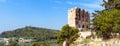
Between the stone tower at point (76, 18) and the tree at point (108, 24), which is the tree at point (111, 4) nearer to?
the tree at point (108, 24)

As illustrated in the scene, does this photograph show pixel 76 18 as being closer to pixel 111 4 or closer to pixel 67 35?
pixel 67 35

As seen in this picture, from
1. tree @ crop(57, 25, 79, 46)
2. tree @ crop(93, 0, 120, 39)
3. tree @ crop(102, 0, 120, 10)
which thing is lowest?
tree @ crop(57, 25, 79, 46)

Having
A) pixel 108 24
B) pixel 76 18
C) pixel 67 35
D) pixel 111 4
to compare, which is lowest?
pixel 67 35

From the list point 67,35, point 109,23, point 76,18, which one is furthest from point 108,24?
point 76,18

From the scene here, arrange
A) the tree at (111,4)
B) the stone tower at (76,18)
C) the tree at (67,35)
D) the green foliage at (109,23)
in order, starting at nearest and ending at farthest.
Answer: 1. the green foliage at (109,23)
2. the tree at (111,4)
3. the tree at (67,35)
4. the stone tower at (76,18)

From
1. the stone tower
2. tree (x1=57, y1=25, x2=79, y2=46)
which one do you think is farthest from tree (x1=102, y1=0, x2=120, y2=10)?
the stone tower

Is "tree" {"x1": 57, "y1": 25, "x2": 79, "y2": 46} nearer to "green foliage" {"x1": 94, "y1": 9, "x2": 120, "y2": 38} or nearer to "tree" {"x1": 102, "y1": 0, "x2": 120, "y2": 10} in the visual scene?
"tree" {"x1": 102, "y1": 0, "x2": 120, "y2": 10}

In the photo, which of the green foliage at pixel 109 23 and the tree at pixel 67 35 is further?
the tree at pixel 67 35

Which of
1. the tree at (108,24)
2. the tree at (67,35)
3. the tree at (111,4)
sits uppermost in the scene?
the tree at (111,4)

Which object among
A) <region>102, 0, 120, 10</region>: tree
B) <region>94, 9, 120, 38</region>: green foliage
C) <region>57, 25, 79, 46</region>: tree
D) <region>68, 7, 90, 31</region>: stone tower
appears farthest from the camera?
<region>68, 7, 90, 31</region>: stone tower

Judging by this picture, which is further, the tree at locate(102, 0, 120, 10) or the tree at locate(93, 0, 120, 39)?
the tree at locate(102, 0, 120, 10)

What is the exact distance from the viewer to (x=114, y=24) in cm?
3184

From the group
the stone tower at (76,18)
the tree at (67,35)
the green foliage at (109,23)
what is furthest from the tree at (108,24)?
the stone tower at (76,18)

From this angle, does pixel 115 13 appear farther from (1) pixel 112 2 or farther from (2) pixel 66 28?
(2) pixel 66 28
